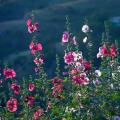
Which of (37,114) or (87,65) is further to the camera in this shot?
(37,114)

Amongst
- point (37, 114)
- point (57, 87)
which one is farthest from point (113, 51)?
point (37, 114)

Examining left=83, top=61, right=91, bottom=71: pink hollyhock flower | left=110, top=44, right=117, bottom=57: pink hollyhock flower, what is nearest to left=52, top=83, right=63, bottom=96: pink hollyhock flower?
left=83, top=61, right=91, bottom=71: pink hollyhock flower

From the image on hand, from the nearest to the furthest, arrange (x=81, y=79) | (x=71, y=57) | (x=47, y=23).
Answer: (x=81, y=79)
(x=71, y=57)
(x=47, y=23)

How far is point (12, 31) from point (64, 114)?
27.5ft

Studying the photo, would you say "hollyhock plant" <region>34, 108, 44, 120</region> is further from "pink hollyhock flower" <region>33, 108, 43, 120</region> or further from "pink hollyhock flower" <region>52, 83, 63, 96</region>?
"pink hollyhock flower" <region>52, 83, 63, 96</region>

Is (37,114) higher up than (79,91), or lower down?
lower down

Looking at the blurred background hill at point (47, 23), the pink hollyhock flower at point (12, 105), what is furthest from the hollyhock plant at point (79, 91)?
the blurred background hill at point (47, 23)

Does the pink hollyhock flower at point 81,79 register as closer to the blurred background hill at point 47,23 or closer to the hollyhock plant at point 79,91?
the hollyhock plant at point 79,91

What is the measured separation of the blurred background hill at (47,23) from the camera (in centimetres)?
1205

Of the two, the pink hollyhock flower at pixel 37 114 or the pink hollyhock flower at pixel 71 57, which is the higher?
the pink hollyhock flower at pixel 71 57

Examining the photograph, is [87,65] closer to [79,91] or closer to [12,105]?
[79,91]

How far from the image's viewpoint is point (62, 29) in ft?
46.2

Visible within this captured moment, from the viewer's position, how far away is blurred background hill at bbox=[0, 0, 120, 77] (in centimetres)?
1205

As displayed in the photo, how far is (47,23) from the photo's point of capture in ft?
49.3
